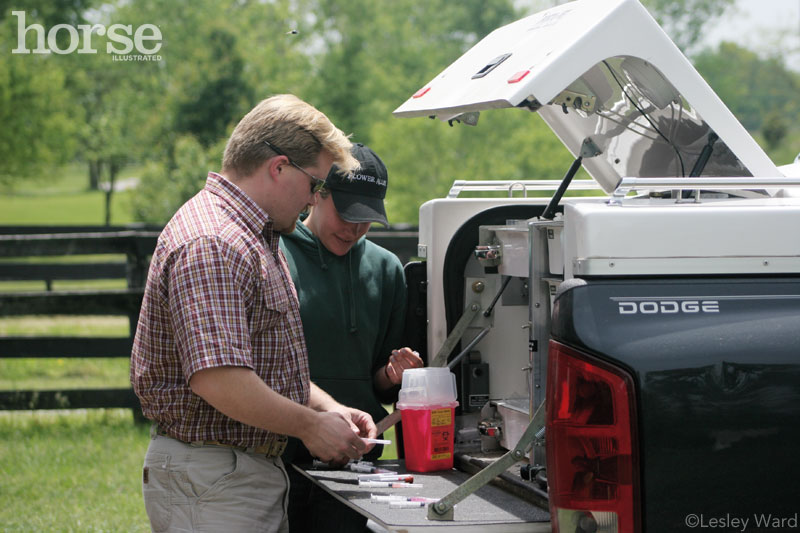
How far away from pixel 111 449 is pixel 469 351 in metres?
4.90

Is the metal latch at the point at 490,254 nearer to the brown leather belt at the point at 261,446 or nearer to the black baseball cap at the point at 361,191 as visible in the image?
the black baseball cap at the point at 361,191

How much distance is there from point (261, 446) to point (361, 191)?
1.18m

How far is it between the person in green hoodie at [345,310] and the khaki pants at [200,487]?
63 cm

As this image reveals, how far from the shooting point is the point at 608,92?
3.23 metres

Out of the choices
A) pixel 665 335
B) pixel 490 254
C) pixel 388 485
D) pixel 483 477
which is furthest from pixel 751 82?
pixel 665 335

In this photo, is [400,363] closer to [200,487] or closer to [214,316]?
[200,487]

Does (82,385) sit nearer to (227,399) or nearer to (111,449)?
(111,449)

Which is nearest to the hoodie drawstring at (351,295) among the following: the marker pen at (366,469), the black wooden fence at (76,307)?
the marker pen at (366,469)

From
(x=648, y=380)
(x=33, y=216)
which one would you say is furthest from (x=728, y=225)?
(x=33, y=216)

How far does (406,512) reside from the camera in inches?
114

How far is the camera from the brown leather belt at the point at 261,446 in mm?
3066

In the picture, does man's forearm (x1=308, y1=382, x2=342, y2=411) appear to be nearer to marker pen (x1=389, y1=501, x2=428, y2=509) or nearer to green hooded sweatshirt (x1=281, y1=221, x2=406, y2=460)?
green hooded sweatshirt (x1=281, y1=221, x2=406, y2=460)

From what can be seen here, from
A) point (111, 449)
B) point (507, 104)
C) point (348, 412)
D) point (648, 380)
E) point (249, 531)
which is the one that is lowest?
point (111, 449)

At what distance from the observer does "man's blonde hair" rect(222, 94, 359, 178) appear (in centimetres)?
309
